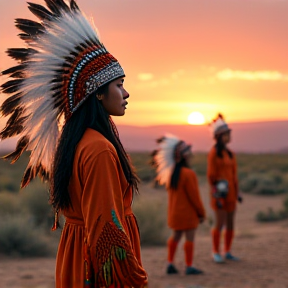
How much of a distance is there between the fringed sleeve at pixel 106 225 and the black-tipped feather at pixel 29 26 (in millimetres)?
691

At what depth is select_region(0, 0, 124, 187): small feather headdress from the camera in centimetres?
286

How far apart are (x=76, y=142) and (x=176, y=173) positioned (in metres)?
5.68

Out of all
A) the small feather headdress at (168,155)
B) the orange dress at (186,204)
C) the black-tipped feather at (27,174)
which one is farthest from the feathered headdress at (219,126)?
the black-tipped feather at (27,174)

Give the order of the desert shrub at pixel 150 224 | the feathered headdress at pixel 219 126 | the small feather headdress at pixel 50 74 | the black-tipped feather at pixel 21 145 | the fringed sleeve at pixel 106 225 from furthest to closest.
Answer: the desert shrub at pixel 150 224, the feathered headdress at pixel 219 126, the black-tipped feather at pixel 21 145, the small feather headdress at pixel 50 74, the fringed sleeve at pixel 106 225

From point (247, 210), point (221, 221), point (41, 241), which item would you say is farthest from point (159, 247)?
point (247, 210)

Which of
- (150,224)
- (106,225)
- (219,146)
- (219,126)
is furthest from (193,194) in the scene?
(106,225)

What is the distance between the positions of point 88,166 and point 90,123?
240 millimetres

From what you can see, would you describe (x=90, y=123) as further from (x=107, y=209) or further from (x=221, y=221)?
(x=221, y=221)

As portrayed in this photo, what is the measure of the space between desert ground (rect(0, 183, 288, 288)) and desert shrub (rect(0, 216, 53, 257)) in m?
0.36

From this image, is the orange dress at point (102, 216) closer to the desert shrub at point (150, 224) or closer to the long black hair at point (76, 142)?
the long black hair at point (76, 142)

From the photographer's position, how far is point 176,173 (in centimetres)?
837

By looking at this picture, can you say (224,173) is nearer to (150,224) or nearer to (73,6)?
(150,224)

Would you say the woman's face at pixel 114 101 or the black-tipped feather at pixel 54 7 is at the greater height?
the black-tipped feather at pixel 54 7

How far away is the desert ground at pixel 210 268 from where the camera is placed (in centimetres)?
837
